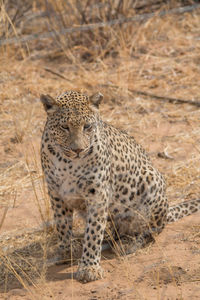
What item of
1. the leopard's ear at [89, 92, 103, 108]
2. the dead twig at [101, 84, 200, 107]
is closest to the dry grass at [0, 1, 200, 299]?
the dead twig at [101, 84, 200, 107]

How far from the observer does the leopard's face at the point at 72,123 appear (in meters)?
4.62

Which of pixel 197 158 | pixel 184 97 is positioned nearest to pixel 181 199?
pixel 197 158

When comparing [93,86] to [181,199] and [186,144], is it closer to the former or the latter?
[186,144]

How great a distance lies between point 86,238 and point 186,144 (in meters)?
3.10

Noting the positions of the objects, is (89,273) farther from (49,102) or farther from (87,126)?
(49,102)

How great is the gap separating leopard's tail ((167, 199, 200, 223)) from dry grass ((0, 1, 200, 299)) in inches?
13.9

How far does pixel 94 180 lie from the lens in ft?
16.0

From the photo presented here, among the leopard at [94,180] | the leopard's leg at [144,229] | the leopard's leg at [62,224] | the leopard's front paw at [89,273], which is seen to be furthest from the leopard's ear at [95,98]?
the leopard's front paw at [89,273]

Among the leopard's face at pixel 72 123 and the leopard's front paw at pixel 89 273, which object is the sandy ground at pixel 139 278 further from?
the leopard's face at pixel 72 123

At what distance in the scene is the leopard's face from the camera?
4621 mm

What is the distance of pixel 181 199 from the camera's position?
6375 mm

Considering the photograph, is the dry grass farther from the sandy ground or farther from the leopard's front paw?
the leopard's front paw

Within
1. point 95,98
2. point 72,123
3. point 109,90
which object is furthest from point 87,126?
point 109,90

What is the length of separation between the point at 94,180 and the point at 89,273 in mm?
795
